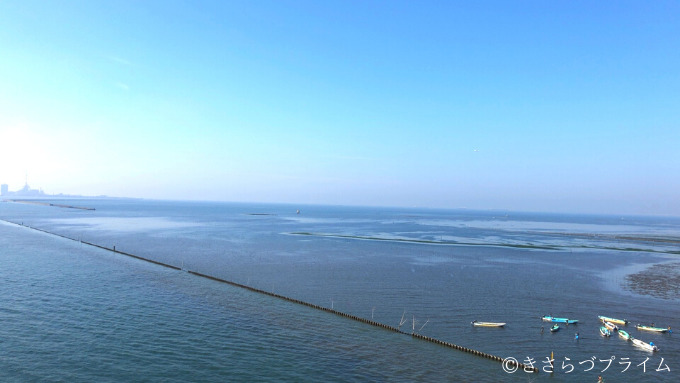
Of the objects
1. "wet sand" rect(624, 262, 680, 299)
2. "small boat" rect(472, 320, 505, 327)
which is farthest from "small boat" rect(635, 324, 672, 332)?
"wet sand" rect(624, 262, 680, 299)

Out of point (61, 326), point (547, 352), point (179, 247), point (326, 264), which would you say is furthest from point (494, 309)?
point (179, 247)

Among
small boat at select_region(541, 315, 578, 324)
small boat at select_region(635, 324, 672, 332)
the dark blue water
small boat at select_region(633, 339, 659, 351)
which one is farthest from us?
small boat at select_region(541, 315, 578, 324)

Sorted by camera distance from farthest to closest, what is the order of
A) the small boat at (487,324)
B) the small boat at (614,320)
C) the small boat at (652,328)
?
1. the small boat at (614,320)
2. the small boat at (652,328)
3. the small boat at (487,324)

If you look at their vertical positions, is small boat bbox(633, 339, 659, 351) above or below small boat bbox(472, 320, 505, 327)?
below

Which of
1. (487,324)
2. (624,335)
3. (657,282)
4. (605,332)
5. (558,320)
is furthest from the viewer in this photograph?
(657,282)

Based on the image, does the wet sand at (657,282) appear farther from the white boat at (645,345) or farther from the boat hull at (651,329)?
the white boat at (645,345)

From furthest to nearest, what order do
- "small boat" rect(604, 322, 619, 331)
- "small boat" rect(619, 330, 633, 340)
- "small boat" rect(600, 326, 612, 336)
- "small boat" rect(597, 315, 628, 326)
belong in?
"small boat" rect(597, 315, 628, 326)
"small boat" rect(604, 322, 619, 331)
"small boat" rect(600, 326, 612, 336)
"small boat" rect(619, 330, 633, 340)

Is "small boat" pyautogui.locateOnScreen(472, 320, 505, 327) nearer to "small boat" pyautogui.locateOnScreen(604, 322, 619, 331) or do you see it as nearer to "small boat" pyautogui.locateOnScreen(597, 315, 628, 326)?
"small boat" pyautogui.locateOnScreen(604, 322, 619, 331)

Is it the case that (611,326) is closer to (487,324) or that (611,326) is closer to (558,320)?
(558,320)

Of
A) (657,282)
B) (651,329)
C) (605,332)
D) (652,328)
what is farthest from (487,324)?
(657,282)

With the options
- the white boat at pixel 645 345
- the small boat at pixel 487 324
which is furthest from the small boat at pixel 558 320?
the small boat at pixel 487 324

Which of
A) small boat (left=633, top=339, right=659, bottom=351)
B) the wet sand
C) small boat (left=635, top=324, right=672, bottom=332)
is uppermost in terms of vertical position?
the wet sand

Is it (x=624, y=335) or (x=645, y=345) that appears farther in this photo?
(x=624, y=335)
